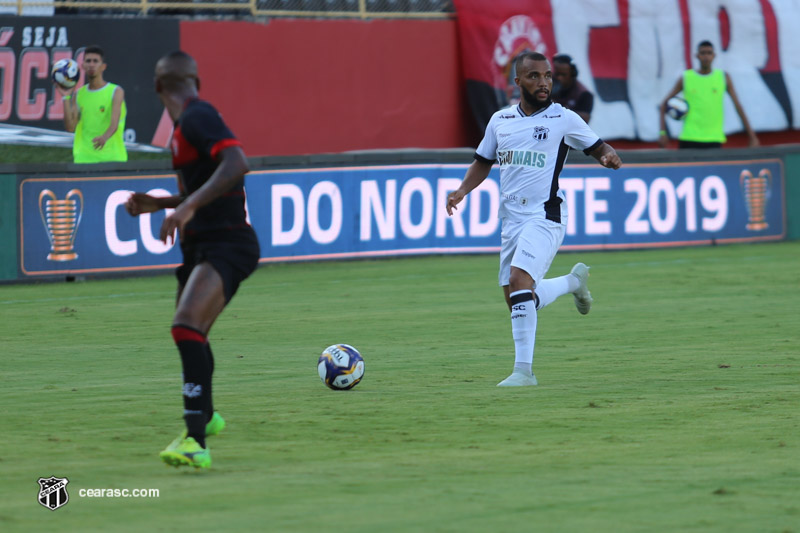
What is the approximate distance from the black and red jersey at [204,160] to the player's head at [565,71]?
11.7 m

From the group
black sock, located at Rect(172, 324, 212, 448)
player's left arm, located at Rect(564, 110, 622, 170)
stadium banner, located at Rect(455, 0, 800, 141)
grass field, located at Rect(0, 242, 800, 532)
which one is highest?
stadium banner, located at Rect(455, 0, 800, 141)

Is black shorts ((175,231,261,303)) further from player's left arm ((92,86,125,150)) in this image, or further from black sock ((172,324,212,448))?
player's left arm ((92,86,125,150))

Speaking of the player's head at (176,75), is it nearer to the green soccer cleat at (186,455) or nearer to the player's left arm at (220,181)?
the player's left arm at (220,181)

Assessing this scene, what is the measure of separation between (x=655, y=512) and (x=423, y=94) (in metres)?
20.9

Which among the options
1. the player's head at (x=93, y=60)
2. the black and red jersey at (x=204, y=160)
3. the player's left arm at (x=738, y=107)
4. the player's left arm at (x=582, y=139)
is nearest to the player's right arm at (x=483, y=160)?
the player's left arm at (x=582, y=139)

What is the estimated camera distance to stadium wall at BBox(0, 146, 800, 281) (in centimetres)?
1728

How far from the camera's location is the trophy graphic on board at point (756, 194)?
22953 millimetres

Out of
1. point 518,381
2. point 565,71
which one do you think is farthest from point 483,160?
point 565,71

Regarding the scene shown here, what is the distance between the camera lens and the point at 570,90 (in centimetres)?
1878

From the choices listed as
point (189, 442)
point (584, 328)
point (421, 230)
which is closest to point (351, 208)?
point (421, 230)

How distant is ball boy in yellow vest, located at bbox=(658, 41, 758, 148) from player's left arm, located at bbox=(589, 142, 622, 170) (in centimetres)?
1229

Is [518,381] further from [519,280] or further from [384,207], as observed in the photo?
[384,207]

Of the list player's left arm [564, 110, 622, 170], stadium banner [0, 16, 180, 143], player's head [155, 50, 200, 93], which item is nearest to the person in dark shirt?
stadium banner [0, 16, 180, 143]

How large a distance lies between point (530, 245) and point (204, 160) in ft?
10.9
